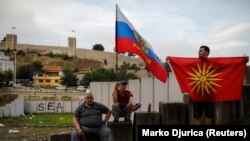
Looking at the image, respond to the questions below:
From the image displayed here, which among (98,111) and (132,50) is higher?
(132,50)

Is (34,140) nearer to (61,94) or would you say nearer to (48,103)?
(48,103)

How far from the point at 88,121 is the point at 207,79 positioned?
94.9 inches

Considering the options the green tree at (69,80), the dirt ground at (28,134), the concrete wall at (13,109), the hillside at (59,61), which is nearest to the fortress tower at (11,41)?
the hillside at (59,61)

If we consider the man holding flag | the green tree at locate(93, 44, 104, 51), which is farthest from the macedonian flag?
the green tree at locate(93, 44, 104, 51)

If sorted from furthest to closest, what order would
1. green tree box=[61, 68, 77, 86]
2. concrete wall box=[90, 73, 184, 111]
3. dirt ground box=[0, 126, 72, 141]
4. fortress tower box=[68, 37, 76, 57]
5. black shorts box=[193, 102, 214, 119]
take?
fortress tower box=[68, 37, 76, 57], green tree box=[61, 68, 77, 86], dirt ground box=[0, 126, 72, 141], concrete wall box=[90, 73, 184, 111], black shorts box=[193, 102, 214, 119]

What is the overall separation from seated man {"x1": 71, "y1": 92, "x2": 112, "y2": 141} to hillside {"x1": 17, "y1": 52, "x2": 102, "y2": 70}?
136710 mm

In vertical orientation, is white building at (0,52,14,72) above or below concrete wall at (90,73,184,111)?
above

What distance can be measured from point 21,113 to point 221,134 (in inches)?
1591

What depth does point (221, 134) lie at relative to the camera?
7.43m

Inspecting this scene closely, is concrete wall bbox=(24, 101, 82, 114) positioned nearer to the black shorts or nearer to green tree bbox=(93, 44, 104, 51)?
the black shorts

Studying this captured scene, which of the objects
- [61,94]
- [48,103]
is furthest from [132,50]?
[61,94]

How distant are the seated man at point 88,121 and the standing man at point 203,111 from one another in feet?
5.75

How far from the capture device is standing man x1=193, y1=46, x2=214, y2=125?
8781mm

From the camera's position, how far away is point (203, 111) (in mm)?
8938
